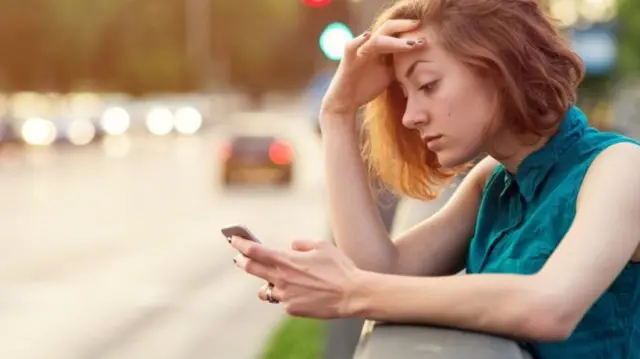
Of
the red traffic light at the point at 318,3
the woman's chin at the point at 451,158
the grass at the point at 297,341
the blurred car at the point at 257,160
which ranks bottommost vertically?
the blurred car at the point at 257,160

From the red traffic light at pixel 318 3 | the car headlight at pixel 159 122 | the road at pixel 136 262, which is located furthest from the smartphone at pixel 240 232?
the car headlight at pixel 159 122

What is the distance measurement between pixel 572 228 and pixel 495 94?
34cm

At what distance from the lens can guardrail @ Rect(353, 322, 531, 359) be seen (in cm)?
200

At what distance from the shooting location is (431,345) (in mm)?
2070

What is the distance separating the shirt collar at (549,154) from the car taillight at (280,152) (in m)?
27.0

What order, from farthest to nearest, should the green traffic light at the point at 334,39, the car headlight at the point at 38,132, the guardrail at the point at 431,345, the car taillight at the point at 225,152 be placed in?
the car headlight at the point at 38,132 → the car taillight at the point at 225,152 → the green traffic light at the point at 334,39 → the guardrail at the point at 431,345

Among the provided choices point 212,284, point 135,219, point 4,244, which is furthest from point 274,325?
point 135,219

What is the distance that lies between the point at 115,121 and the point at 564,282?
58.2 meters

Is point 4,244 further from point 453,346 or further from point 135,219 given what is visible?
point 453,346

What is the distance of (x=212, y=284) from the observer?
1455 cm

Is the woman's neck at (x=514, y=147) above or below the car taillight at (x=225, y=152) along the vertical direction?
above

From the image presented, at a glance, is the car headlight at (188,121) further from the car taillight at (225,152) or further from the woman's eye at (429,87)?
the woman's eye at (429,87)

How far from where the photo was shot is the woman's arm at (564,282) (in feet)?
7.24

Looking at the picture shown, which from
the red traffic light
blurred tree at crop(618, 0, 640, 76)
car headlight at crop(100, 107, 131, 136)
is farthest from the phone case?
car headlight at crop(100, 107, 131, 136)
